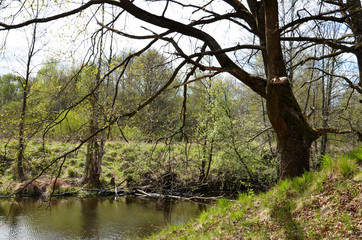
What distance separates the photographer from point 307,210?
12.8ft

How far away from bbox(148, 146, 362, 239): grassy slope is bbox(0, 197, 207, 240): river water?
11.3 feet

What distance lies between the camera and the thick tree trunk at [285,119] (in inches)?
177

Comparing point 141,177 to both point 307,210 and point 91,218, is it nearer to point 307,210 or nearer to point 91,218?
point 91,218

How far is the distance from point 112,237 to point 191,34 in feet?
22.4

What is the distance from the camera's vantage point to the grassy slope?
343cm

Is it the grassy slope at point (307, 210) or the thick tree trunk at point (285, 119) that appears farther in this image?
the thick tree trunk at point (285, 119)

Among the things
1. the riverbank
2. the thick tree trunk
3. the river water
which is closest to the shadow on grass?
the thick tree trunk

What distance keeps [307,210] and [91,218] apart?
30.5ft

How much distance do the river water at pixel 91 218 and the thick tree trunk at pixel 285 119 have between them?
4157 millimetres

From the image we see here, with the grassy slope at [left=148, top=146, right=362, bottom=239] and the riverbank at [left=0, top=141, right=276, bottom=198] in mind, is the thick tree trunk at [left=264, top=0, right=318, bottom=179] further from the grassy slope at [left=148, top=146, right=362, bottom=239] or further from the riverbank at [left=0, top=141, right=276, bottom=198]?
the riverbank at [left=0, top=141, right=276, bottom=198]

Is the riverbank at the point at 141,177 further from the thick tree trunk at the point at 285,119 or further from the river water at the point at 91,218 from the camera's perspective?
the thick tree trunk at the point at 285,119

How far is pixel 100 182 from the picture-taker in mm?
16984

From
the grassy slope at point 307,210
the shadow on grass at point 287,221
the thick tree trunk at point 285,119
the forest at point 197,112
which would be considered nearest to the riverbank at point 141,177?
the forest at point 197,112

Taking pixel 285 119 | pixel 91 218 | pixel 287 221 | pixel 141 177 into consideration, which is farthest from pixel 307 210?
pixel 141 177
